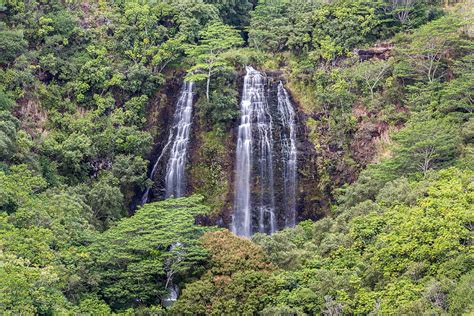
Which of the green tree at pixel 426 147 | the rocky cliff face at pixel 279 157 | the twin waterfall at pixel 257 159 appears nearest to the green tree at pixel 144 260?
the twin waterfall at pixel 257 159

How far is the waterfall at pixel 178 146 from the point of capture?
4400 cm

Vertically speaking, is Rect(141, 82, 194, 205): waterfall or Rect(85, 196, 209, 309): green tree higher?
Rect(141, 82, 194, 205): waterfall

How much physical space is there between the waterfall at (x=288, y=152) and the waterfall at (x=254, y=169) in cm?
80

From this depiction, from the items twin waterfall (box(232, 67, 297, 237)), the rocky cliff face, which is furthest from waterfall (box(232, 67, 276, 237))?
the rocky cliff face

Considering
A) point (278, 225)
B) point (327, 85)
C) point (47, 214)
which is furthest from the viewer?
point (327, 85)

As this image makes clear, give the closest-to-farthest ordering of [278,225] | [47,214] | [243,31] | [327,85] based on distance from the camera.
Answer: [47,214]
[278,225]
[327,85]
[243,31]

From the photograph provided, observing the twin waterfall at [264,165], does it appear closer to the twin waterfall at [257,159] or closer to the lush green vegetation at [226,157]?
the twin waterfall at [257,159]

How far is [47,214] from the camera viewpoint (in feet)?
105

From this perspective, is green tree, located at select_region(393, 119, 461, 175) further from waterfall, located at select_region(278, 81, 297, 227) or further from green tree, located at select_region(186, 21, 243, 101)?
green tree, located at select_region(186, 21, 243, 101)

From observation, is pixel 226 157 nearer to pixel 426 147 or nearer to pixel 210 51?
pixel 210 51

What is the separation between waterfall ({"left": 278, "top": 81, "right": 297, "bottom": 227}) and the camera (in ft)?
141

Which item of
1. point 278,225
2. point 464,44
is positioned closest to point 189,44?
point 278,225

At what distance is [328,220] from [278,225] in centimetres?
763

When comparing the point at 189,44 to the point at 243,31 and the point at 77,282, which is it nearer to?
the point at 243,31
